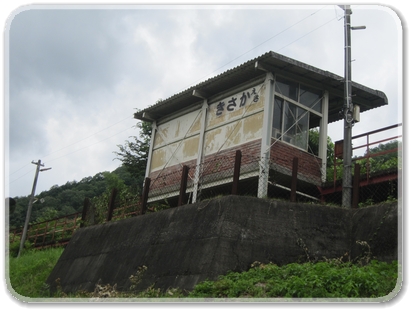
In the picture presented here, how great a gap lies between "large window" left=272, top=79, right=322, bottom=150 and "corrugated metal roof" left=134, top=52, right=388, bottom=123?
31 cm

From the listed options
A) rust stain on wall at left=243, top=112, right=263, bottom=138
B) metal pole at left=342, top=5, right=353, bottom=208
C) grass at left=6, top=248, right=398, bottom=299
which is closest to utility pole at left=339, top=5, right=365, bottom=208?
metal pole at left=342, top=5, right=353, bottom=208

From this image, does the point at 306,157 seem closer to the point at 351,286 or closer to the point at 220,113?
the point at 220,113

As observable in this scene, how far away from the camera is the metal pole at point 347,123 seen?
12.9 meters

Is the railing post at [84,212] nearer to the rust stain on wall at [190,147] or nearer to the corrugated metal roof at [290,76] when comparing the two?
the rust stain on wall at [190,147]

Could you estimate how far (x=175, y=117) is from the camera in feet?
61.2

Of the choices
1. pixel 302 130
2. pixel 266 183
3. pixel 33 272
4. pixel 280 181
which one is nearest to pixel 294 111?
pixel 302 130

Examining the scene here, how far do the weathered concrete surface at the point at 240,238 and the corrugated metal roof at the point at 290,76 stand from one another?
13.9 ft

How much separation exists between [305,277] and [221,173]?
251 inches

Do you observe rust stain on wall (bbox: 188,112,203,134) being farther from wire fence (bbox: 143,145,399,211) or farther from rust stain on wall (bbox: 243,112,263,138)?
rust stain on wall (bbox: 243,112,263,138)

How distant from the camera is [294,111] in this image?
52.7 ft

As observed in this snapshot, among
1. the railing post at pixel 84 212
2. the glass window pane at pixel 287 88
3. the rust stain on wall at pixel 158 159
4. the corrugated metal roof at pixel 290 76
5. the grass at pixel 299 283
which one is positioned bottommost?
the grass at pixel 299 283

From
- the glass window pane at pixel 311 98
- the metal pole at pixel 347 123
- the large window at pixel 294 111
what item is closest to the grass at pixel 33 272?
the large window at pixel 294 111

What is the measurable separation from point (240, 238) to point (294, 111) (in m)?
5.84

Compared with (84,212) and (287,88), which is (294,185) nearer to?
(287,88)
